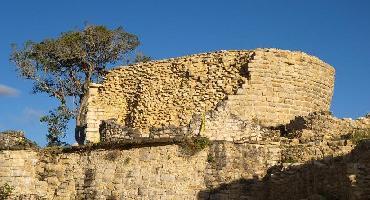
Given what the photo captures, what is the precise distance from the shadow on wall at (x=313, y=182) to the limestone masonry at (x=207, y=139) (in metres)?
0.03

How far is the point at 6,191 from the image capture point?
54.9 feet

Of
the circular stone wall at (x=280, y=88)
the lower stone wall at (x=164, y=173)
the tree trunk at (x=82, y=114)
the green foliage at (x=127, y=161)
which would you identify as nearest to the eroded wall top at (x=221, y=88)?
the circular stone wall at (x=280, y=88)

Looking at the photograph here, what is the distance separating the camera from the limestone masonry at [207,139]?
15109 millimetres

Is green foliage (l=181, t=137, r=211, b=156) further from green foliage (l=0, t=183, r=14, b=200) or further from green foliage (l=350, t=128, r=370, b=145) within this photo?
green foliage (l=0, t=183, r=14, b=200)

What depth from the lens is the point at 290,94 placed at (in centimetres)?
1883

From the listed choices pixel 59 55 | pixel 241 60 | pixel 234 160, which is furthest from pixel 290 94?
pixel 59 55

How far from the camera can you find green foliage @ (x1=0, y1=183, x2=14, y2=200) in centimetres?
1666

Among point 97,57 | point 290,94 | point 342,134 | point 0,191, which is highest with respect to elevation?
point 97,57

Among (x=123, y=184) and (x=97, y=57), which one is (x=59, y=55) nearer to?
(x=97, y=57)

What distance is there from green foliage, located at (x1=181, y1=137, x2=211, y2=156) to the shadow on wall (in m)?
1.09

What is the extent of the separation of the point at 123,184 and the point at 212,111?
3377mm

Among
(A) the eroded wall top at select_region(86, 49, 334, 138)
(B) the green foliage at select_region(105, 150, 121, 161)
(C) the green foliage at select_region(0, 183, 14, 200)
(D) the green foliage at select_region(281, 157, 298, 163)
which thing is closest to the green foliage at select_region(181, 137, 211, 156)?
(B) the green foliage at select_region(105, 150, 121, 161)

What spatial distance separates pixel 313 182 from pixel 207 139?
3243mm

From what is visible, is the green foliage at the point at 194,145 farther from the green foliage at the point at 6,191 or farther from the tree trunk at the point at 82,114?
the tree trunk at the point at 82,114
